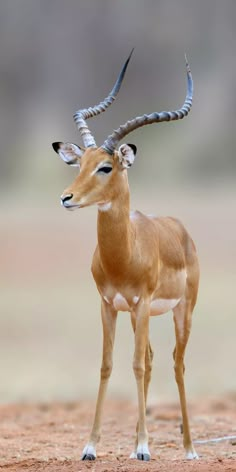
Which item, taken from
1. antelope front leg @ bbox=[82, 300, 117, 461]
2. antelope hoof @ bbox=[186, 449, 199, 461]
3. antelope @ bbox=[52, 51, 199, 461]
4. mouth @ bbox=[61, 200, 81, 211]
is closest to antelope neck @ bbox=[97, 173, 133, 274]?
antelope @ bbox=[52, 51, 199, 461]

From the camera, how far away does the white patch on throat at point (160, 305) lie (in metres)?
8.52

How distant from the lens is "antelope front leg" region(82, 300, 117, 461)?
8281 mm

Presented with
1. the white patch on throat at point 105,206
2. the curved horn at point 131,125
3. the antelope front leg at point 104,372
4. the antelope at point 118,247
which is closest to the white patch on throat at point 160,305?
the antelope at point 118,247

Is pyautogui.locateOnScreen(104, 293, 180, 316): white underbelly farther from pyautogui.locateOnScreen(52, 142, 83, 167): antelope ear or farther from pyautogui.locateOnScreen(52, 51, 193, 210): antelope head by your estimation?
pyautogui.locateOnScreen(52, 142, 83, 167): antelope ear

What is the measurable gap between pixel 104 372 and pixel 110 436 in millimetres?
2586

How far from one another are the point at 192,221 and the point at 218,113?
14028 mm

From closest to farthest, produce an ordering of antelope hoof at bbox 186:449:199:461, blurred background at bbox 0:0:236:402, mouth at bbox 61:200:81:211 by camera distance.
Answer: mouth at bbox 61:200:81:211
antelope hoof at bbox 186:449:199:461
blurred background at bbox 0:0:236:402

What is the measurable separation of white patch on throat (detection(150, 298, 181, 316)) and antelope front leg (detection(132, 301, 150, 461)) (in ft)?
0.92

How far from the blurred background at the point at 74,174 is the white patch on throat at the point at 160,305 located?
5.72m

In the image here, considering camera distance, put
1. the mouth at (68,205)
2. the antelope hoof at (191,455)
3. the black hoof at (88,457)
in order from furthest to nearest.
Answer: the antelope hoof at (191,455)
the black hoof at (88,457)
the mouth at (68,205)

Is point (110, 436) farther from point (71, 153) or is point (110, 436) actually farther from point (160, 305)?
point (71, 153)

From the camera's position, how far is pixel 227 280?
23.9m

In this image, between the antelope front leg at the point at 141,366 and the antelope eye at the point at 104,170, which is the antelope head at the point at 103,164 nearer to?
the antelope eye at the point at 104,170

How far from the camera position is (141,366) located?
823cm
